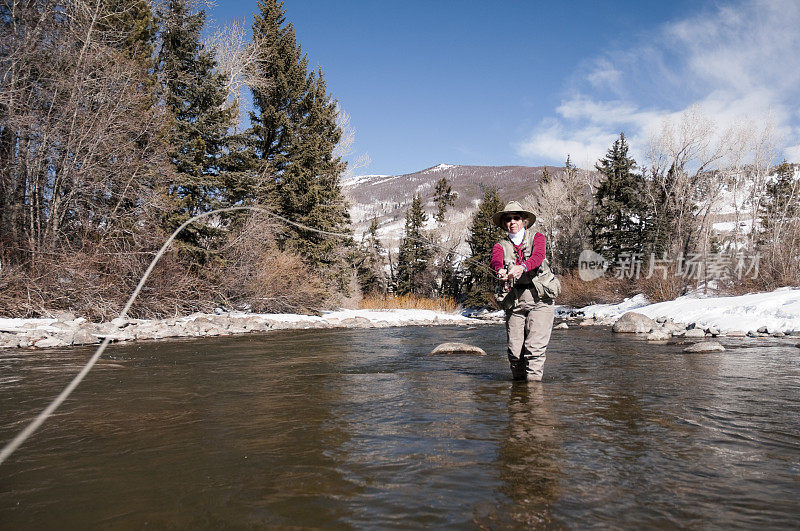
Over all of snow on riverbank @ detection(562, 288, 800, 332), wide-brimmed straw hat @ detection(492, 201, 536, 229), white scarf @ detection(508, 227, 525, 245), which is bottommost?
snow on riverbank @ detection(562, 288, 800, 332)

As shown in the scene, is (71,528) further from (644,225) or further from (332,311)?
(644,225)

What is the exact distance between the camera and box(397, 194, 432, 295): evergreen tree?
1863 inches

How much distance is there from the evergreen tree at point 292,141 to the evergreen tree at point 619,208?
22154mm

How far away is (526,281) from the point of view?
553cm

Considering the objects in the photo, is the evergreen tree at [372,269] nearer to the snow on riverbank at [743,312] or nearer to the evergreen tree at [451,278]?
the evergreen tree at [451,278]

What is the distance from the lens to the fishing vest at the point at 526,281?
211 inches

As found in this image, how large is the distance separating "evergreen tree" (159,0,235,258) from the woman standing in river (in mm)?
14111

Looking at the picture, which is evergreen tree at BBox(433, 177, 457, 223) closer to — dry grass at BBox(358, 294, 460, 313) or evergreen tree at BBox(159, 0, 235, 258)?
dry grass at BBox(358, 294, 460, 313)

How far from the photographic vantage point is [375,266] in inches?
2050

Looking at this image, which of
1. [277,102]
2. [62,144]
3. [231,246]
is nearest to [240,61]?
[277,102]

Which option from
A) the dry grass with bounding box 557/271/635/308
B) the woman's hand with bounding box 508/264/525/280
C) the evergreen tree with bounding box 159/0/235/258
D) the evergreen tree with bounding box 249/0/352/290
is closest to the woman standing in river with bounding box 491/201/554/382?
the woman's hand with bounding box 508/264/525/280

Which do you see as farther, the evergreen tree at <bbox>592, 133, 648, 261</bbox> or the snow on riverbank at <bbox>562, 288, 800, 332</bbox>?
the evergreen tree at <bbox>592, 133, 648, 261</bbox>

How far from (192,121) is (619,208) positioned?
31.4 meters

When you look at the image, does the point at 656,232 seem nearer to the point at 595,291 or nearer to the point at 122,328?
the point at 595,291
